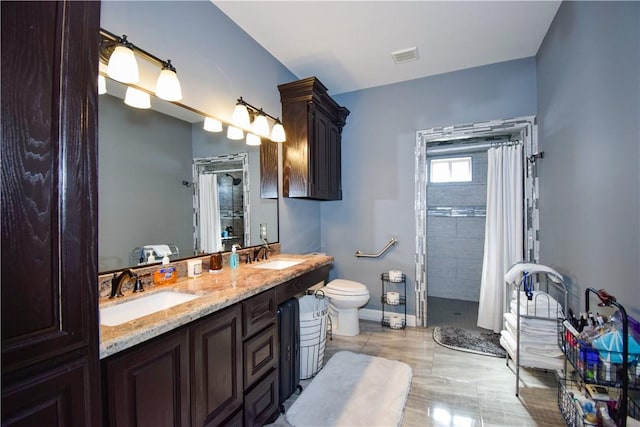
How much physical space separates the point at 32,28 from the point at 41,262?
51 centimetres

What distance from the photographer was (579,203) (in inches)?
71.9

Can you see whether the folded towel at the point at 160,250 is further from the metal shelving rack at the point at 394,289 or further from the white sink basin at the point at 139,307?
the metal shelving rack at the point at 394,289

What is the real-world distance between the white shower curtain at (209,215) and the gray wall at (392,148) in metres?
1.69

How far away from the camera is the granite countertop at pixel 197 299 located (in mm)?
905

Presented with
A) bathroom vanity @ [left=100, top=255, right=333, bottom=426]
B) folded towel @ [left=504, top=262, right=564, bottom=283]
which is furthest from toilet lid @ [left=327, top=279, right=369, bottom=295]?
folded towel @ [left=504, top=262, right=564, bottom=283]

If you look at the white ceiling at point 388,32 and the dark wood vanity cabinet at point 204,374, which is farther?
the white ceiling at point 388,32

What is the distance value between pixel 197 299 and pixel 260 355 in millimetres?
556

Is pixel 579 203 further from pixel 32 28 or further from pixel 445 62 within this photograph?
pixel 32 28

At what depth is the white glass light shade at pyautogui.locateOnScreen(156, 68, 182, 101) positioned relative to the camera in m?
1.56

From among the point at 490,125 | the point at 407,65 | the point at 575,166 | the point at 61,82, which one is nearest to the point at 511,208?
the point at 490,125

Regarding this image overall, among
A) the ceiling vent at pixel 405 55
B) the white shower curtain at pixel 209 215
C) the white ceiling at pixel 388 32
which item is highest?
the white ceiling at pixel 388 32

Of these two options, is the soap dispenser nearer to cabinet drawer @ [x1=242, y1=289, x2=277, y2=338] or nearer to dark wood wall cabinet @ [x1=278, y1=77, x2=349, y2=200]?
cabinet drawer @ [x1=242, y1=289, x2=277, y2=338]

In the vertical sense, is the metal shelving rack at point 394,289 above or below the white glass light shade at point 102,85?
below

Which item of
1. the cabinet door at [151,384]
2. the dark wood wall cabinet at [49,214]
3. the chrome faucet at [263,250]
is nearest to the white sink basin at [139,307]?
the cabinet door at [151,384]
